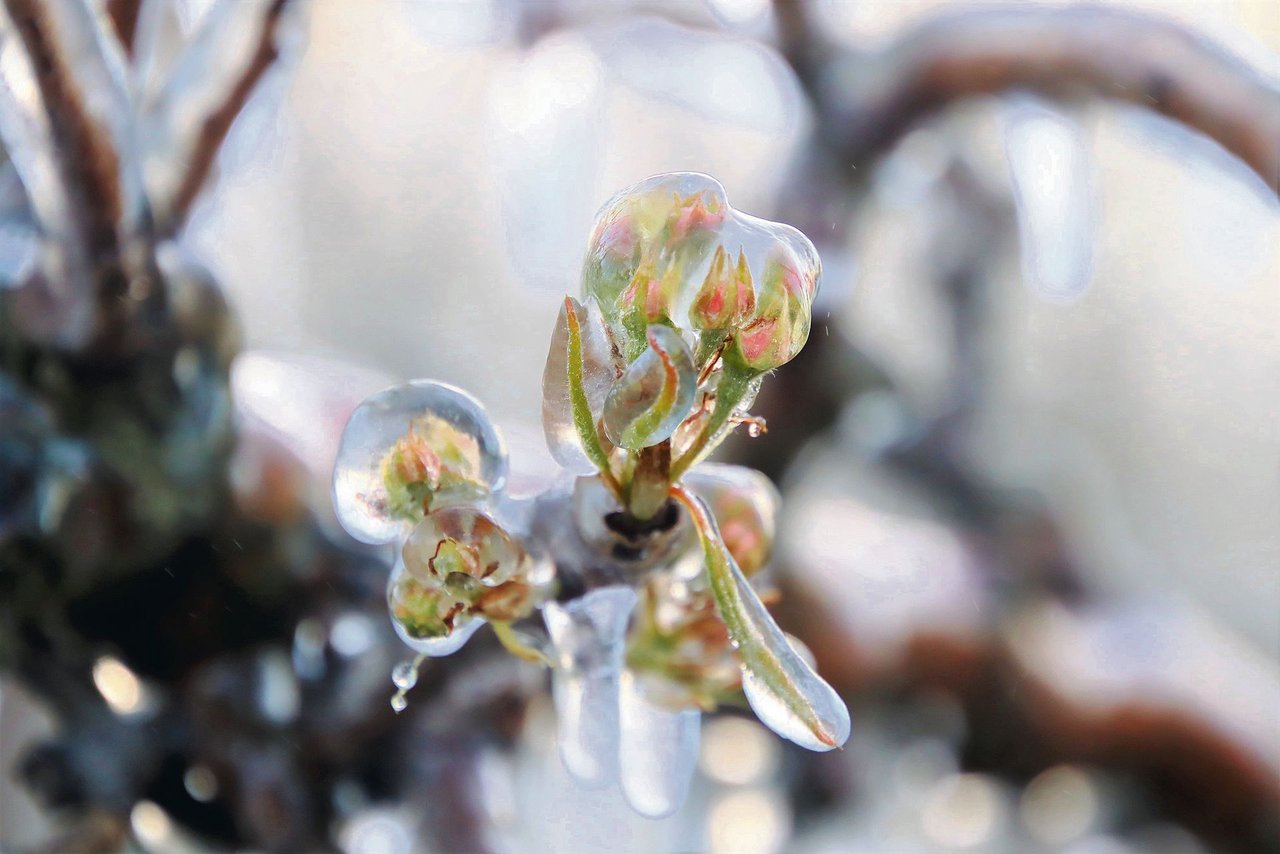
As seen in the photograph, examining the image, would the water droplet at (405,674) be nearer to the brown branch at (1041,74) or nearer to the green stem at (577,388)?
the green stem at (577,388)

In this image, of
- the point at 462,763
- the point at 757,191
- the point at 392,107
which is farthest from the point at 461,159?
the point at 462,763

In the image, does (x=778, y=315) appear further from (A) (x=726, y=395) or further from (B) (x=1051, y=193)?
(B) (x=1051, y=193)

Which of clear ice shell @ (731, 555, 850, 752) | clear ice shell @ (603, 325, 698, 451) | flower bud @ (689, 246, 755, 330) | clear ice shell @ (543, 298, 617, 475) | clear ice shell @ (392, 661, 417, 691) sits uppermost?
flower bud @ (689, 246, 755, 330)

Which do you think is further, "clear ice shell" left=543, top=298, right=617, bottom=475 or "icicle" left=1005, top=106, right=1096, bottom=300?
"icicle" left=1005, top=106, right=1096, bottom=300

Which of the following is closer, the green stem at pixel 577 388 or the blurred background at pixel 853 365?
the green stem at pixel 577 388

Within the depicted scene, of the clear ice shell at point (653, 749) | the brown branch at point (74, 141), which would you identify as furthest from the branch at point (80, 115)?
the clear ice shell at point (653, 749)

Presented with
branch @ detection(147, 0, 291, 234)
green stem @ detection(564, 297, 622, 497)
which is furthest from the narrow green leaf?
branch @ detection(147, 0, 291, 234)

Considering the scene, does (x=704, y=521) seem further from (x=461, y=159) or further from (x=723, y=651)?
(x=461, y=159)

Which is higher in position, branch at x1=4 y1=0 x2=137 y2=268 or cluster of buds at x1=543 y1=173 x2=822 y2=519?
cluster of buds at x1=543 y1=173 x2=822 y2=519

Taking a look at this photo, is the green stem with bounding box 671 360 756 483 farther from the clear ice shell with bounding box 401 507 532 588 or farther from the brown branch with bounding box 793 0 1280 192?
the brown branch with bounding box 793 0 1280 192
